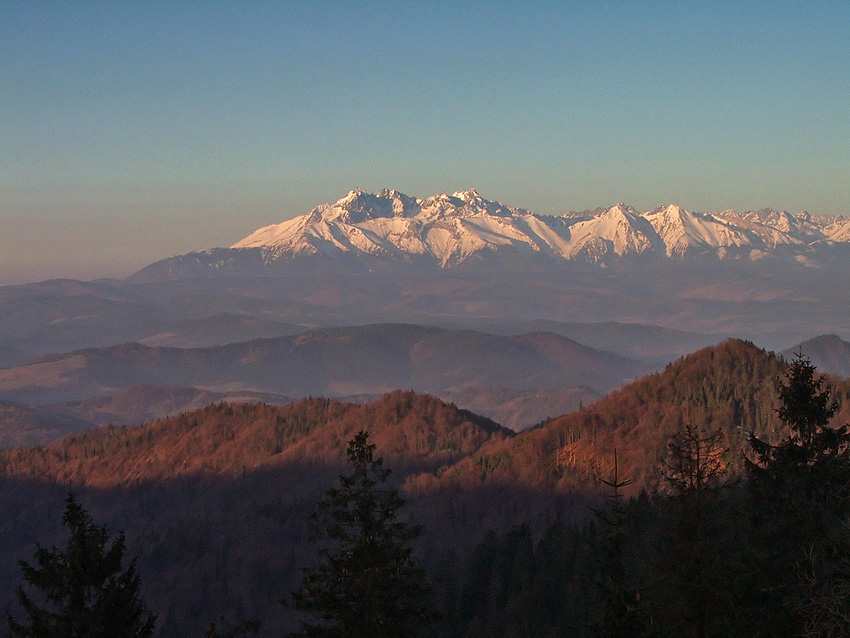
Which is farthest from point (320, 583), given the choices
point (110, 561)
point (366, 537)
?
point (110, 561)

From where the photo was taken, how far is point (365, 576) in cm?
3338

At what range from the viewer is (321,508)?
1321 inches

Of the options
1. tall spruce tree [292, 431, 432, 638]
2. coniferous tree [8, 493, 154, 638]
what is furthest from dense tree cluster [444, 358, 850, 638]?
coniferous tree [8, 493, 154, 638]

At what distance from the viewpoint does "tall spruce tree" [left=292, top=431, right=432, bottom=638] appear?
3344 cm

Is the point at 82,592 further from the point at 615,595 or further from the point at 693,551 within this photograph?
the point at 693,551

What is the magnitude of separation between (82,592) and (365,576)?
789 cm

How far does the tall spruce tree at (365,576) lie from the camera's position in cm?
3344

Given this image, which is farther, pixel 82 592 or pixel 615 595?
pixel 615 595

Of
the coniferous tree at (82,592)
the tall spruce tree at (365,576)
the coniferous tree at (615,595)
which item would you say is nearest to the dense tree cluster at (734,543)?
the coniferous tree at (615,595)

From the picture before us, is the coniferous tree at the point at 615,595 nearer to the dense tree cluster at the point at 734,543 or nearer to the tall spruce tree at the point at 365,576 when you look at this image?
the dense tree cluster at the point at 734,543

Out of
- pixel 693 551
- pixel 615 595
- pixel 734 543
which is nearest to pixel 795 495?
pixel 734 543

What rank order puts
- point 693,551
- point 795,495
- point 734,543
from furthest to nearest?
point 795,495
point 734,543
point 693,551

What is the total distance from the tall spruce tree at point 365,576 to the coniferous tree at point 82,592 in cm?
509

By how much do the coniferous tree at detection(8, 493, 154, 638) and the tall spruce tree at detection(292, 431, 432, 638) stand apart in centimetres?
509
